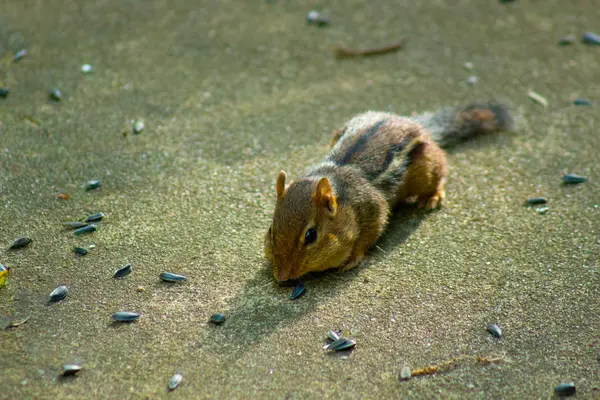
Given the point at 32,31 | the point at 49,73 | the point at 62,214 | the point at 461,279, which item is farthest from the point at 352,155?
the point at 32,31

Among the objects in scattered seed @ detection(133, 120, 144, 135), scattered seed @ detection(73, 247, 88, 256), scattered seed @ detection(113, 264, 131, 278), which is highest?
scattered seed @ detection(133, 120, 144, 135)

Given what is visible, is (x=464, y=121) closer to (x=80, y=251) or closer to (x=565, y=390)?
(x=565, y=390)

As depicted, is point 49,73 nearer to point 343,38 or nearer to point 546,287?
point 343,38

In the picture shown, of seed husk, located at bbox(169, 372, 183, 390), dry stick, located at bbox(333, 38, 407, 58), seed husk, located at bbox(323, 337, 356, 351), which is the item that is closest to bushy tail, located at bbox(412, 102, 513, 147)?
dry stick, located at bbox(333, 38, 407, 58)

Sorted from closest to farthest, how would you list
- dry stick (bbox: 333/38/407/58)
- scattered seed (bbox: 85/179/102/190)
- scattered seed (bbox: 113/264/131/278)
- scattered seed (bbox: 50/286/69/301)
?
scattered seed (bbox: 50/286/69/301) < scattered seed (bbox: 113/264/131/278) < scattered seed (bbox: 85/179/102/190) < dry stick (bbox: 333/38/407/58)

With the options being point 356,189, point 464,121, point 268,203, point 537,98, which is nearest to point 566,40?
point 537,98

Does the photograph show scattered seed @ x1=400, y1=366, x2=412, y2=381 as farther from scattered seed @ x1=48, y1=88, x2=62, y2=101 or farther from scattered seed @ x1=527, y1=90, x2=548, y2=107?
scattered seed @ x1=48, y1=88, x2=62, y2=101

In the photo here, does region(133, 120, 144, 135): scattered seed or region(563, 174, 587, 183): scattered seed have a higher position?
region(133, 120, 144, 135): scattered seed
